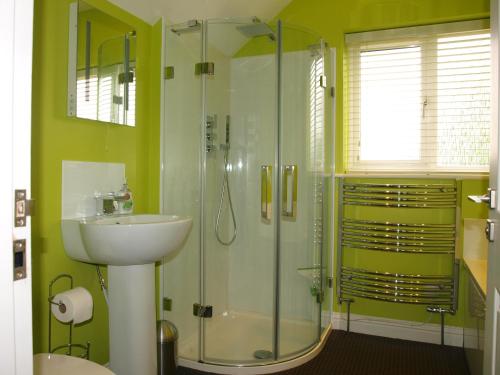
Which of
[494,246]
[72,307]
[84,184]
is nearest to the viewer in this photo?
[494,246]

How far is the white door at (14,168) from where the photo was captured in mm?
615

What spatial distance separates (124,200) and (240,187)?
96 centimetres

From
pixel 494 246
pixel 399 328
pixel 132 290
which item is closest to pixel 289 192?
pixel 132 290

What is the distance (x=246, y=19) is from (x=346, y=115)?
105 cm

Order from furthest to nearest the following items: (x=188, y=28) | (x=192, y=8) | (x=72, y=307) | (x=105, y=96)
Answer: (x=192, y=8), (x=188, y=28), (x=105, y=96), (x=72, y=307)

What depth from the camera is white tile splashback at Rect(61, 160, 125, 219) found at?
6.28ft

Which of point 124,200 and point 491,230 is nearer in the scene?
point 491,230

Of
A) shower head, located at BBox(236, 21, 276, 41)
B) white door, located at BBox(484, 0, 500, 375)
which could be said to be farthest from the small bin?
shower head, located at BBox(236, 21, 276, 41)

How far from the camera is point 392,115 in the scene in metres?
2.94

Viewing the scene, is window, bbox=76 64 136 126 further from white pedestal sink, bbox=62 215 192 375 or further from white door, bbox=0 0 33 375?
white door, bbox=0 0 33 375

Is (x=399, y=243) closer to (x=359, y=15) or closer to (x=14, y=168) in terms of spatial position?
(x=359, y=15)

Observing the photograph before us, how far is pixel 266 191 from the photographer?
2.66 meters

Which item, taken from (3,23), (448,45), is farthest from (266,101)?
(3,23)

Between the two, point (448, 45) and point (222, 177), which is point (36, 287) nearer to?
point (222, 177)
